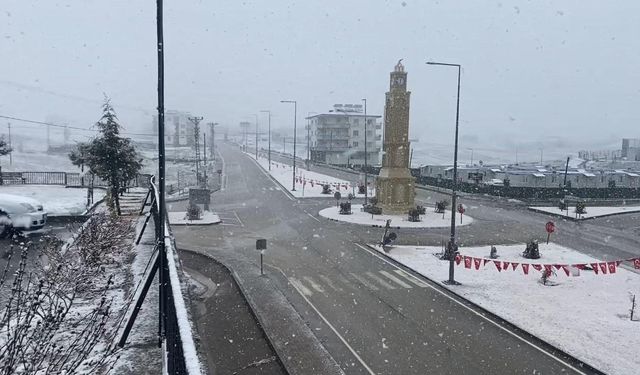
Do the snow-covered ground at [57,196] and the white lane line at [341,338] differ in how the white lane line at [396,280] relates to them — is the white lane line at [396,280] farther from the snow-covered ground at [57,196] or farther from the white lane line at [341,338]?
the snow-covered ground at [57,196]

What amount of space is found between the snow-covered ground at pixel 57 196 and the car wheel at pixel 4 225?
13.3ft

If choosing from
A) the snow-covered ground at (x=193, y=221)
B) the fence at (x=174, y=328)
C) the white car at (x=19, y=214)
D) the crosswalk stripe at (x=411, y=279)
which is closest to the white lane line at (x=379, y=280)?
the crosswalk stripe at (x=411, y=279)

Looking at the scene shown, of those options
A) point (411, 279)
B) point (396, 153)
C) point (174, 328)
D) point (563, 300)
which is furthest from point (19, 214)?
point (396, 153)

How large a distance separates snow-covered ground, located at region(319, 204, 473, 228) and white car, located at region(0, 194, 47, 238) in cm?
1958

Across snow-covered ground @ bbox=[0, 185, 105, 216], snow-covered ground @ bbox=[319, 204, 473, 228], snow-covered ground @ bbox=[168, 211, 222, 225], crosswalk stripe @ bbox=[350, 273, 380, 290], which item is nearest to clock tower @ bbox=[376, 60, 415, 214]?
snow-covered ground @ bbox=[319, 204, 473, 228]

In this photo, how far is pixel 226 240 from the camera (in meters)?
26.7

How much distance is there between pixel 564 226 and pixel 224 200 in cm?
2698

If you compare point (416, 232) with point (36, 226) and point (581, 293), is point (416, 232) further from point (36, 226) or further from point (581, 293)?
point (36, 226)

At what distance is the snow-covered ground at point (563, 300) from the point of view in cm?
1289

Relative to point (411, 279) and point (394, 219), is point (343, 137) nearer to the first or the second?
point (394, 219)

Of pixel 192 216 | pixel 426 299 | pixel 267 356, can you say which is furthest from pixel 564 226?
pixel 267 356

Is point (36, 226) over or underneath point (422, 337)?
over

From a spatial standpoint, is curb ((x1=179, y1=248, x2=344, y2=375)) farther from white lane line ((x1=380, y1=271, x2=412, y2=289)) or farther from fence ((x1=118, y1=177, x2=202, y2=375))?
fence ((x1=118, y1=177, x2=202, y2=375))

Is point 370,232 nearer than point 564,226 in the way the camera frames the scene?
Yes
